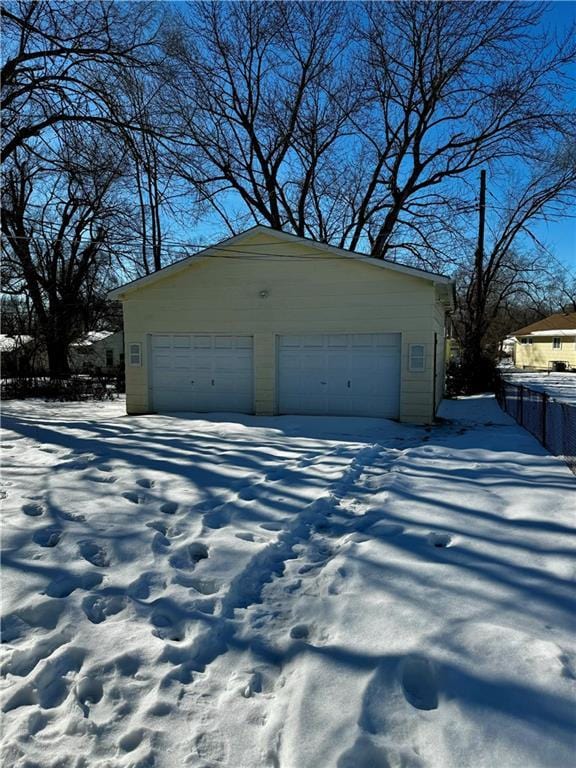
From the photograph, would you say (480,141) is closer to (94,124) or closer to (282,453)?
(94,124)

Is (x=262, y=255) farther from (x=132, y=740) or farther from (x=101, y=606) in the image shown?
(x=132, y=740)

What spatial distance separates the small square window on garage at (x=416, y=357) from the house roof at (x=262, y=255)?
4.85 feet

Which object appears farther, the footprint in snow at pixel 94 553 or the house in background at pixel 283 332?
the house in background at pixel 283 332

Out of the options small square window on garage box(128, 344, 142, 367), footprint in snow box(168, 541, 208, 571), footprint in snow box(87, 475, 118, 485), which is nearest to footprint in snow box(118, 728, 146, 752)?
Answer: footprint in snow box(168, 541, 208, 571)

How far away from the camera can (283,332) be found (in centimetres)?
1201

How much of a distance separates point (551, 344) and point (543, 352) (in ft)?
3.85

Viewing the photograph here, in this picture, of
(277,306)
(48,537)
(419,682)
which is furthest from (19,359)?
(419,682)

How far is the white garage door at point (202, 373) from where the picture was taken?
1245cm

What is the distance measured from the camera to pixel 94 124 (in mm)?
10188

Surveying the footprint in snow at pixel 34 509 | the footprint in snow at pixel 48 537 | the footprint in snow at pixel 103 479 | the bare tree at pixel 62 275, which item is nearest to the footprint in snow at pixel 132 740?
the footprint in snow at pixel 48 537

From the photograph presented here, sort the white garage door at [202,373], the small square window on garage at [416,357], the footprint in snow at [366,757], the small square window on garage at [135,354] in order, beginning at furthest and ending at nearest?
the small square window on garage at [135,354] < the white garage door at [202,373] < the small square window on garage at [416,357] < the footprint in snow at [366,757]

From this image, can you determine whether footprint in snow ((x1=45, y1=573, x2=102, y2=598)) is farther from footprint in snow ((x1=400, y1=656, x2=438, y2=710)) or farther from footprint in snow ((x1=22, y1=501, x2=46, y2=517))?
footprint in snow ((x1=400, y1=656, x2=438, y2=710))

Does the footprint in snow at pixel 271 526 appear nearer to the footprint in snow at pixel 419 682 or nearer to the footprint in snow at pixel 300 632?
the footprint in snow at pixel 300 632

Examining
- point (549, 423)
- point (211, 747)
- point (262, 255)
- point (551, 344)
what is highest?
point (262, 255)
